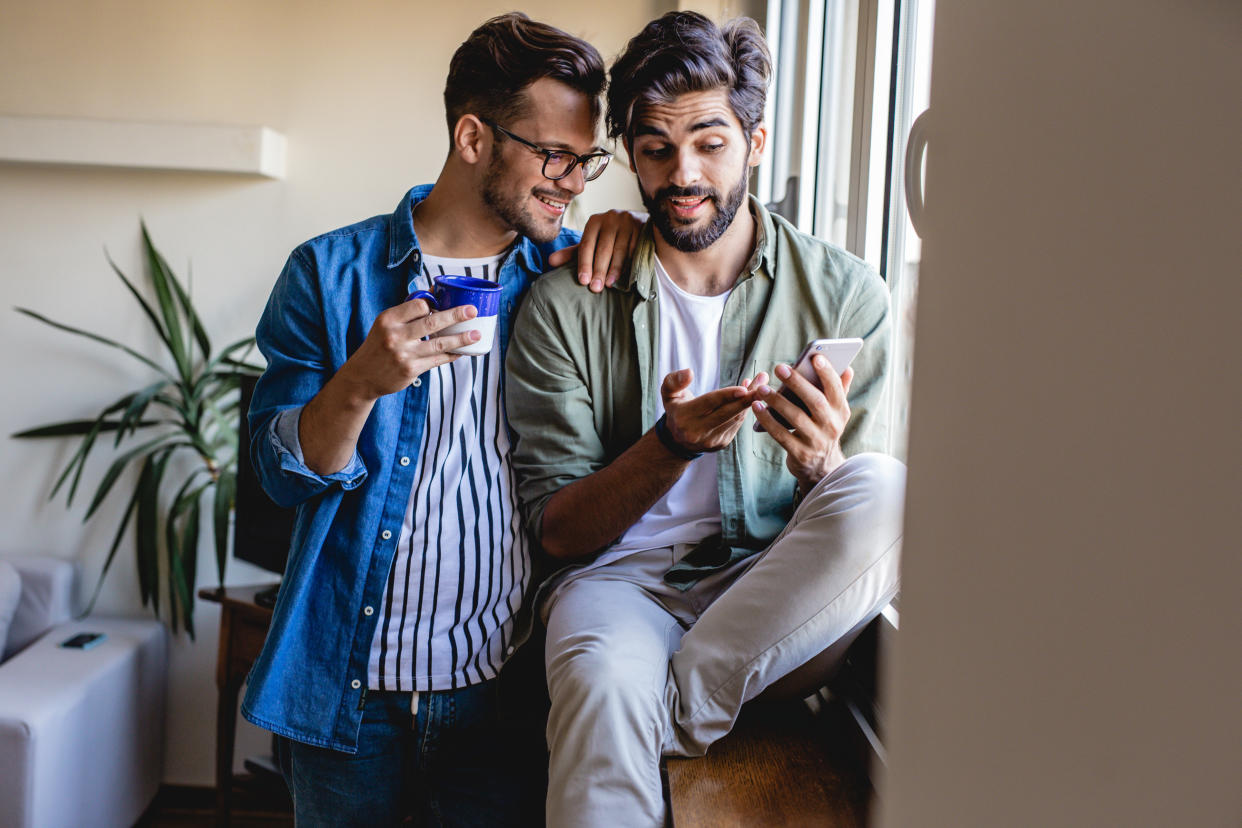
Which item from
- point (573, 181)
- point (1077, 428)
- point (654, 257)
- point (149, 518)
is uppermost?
point (573, 181)

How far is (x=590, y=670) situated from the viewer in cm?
110

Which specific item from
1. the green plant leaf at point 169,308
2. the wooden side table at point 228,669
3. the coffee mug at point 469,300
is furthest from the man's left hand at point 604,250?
the green plant leaf at point 169,308

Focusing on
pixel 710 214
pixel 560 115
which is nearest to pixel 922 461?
pixel 710 214

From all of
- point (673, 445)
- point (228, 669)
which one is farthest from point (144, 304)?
point (673, 445)

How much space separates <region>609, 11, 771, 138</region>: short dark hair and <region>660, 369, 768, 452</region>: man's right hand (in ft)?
1.58

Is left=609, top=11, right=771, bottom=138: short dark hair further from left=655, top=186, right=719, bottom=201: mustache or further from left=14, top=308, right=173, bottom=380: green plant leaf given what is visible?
left=14, top=308, right=173, bottom=380: green plant leaf

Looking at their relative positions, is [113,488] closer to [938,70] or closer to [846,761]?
[846,761]

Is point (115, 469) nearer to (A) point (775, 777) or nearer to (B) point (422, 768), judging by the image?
(B) point (422, 768)

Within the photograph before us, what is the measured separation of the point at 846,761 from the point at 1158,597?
1043 millimetres

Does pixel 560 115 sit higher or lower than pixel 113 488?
higher

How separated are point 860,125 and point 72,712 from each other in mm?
2510

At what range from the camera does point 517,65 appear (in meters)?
1.60

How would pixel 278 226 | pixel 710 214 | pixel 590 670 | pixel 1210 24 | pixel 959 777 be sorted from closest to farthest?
pixel 1210 24
pixel 959 777
pixel 590 670
pixel 710 214
pixel 278 226

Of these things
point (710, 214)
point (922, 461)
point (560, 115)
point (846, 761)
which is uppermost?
point (560, 115)
